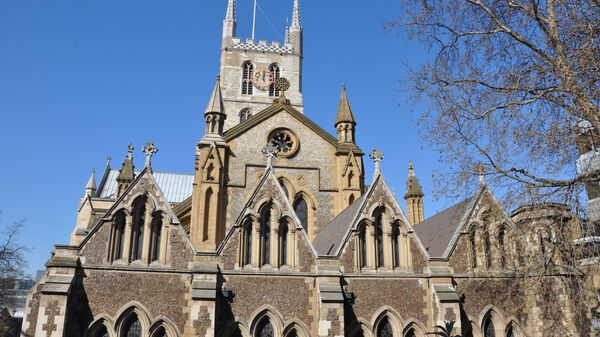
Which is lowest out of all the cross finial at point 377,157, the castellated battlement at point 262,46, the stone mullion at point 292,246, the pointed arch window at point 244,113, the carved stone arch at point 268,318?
the carved stone arch at point 268,318

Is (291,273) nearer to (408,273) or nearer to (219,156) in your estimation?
(408,273)

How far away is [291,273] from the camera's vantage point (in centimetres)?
1573

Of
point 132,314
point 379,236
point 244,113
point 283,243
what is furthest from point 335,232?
point 244,113

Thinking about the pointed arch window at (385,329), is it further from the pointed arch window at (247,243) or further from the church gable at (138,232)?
the church gable at (138,232)

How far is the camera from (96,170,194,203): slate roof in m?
44.8

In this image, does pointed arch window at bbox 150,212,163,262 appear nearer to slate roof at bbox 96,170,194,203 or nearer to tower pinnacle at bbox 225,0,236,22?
slate roof at bbox 96,170,194,203

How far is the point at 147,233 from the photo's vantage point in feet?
51.4

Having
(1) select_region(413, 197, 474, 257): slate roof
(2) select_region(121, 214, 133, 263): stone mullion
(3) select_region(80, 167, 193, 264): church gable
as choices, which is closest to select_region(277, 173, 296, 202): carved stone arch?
(1) select_region(413, 197, 474, 257): slate roof

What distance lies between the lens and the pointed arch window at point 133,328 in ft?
47.8

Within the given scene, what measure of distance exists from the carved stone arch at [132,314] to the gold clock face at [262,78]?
131ft

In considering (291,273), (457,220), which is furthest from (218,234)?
(457,220)

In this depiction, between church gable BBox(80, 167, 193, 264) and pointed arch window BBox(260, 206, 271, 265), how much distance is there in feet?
7.76

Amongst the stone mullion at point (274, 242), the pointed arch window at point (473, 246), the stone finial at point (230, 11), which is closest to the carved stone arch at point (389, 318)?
the pointed arch window at point (473, 246)

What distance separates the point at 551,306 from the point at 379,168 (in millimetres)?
7437
